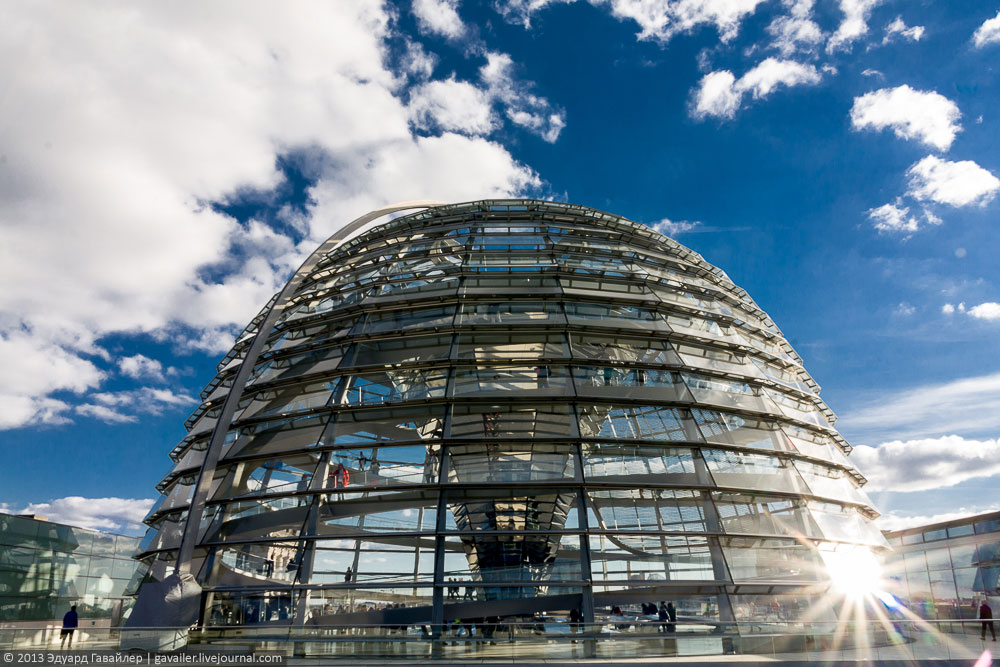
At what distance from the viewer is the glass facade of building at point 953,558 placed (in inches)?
1179

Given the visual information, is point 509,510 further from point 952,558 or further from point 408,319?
point 952,558

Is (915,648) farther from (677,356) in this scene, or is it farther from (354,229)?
(354,229)

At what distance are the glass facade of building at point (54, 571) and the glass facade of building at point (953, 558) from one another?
3481cm

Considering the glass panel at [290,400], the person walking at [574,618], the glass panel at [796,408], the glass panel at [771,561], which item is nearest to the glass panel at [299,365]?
the glass panel at [290,400]

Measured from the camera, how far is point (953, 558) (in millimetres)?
32781

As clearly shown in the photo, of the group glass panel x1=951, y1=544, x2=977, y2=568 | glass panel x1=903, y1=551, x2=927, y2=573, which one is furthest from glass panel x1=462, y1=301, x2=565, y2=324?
glass panel x1=903, y1=551, x2=927, y2=573

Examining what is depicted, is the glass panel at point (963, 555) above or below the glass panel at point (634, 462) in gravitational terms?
below

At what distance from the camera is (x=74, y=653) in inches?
471

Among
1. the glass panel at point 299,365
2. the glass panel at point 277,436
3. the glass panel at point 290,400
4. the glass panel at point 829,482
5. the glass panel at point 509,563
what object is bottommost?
the glass panel at point 509,563

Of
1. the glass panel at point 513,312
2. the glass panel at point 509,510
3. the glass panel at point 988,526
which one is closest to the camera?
the glass panel at point 509,510

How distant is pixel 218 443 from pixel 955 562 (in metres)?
35.7

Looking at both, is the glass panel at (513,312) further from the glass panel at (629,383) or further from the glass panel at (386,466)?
the glass panel at (386,466)

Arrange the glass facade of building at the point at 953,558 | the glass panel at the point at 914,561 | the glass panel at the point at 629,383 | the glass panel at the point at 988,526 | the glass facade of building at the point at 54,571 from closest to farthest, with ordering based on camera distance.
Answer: the glass panel at the point at 629,383, the glass facade of building at the point at 54,571, the glass panel at the point at 988,526, the glass facade of building at the point at 953,558, the glass panel at the point at 914,561

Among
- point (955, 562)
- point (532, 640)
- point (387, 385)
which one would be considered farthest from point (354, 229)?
point (955, 562)
